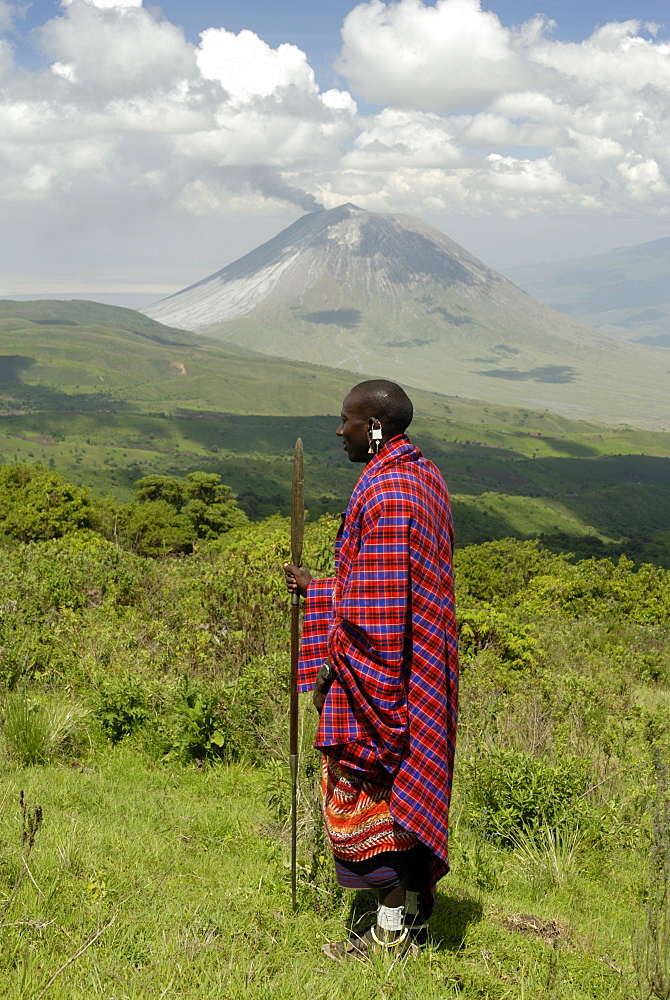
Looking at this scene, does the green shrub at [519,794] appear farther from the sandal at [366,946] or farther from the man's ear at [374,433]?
the man's ear at [374,433]

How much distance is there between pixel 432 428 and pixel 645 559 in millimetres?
140239

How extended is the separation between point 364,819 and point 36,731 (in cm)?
287

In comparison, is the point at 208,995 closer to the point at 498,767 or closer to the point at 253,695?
the point at 498,767

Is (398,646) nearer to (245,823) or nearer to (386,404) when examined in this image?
(386,404)

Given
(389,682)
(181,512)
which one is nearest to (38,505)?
(181,512)

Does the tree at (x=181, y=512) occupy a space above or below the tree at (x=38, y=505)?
below

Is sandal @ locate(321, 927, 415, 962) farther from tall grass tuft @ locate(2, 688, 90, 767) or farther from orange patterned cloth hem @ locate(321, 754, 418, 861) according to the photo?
tall grass tuft @ locate(2, 688, 90, 767)

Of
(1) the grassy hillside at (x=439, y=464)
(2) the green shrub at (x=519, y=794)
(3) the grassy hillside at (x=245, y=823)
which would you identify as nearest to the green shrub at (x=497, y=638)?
(3) the grassy hillside at (x=245, y=823)

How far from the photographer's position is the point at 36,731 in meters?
5.09

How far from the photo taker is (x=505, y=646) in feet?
34.0

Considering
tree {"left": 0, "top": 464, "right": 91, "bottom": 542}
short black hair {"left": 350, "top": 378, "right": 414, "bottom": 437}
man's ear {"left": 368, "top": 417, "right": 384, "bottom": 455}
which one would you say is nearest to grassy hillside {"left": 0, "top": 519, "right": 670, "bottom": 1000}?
man's ear {"left": 368, "top": 417, "right": 384, "bottom": 455}

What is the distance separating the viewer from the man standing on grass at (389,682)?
9.82 ft

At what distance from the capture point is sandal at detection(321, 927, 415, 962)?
3184 mm

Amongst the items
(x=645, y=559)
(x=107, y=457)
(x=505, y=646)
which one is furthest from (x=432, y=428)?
(x=505, y=646)
